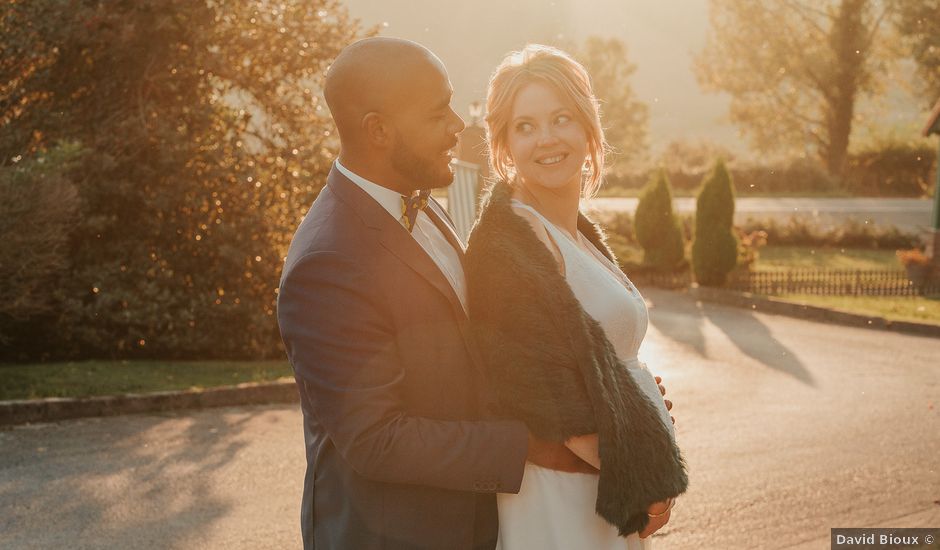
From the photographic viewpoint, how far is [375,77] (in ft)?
7.92

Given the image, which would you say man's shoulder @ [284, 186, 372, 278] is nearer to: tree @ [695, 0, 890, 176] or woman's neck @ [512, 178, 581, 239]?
woman's neck @ [512, 178, 581, 239]

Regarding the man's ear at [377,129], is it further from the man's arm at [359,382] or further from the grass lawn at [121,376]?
the grass lawn at [121,376]

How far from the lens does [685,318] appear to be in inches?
602

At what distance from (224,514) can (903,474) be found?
15.4 feet

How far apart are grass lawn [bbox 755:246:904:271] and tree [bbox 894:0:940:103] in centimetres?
1958

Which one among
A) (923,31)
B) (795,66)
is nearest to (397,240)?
(923,31)

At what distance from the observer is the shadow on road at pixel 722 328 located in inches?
465

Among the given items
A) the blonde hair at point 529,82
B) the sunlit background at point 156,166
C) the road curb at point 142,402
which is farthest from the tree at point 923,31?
the blonde hair at point 529,82

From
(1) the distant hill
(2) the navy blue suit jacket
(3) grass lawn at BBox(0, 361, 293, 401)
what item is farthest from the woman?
(1) the distant hill

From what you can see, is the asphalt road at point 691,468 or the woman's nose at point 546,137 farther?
the asphalt road at point 691,468

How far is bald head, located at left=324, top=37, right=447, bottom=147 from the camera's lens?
2.42 meters

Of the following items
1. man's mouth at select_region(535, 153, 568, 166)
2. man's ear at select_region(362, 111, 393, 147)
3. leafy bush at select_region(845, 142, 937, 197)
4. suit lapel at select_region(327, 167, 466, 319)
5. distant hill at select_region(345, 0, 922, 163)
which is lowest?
suit lapel at select_region(327, 167, 466, 319)

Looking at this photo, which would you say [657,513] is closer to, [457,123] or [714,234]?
[457,123]

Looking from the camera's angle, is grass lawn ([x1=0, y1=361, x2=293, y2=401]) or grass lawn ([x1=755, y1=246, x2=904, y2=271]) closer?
grass lawn ([x1=0, y1=361, x2=293, y2=401])
